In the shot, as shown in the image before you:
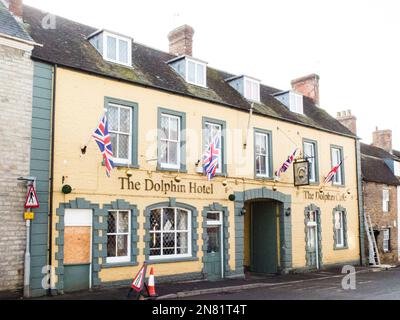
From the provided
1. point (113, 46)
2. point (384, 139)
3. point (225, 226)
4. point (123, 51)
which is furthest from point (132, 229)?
point (384, 139)

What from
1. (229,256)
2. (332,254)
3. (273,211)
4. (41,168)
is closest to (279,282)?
(229,256)

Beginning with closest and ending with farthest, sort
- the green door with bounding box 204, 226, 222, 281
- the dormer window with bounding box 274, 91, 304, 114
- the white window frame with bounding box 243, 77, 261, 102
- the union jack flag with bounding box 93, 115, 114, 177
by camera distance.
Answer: the union jack flag with bounding box 93, 115, 114, 177, the green door with bounding box 204, 226, 222, 281, the white window frame with bounding box 243, 77, 261, 102, the dormer window with bounding box 274, 91, 304, 114

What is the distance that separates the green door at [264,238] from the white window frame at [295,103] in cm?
591

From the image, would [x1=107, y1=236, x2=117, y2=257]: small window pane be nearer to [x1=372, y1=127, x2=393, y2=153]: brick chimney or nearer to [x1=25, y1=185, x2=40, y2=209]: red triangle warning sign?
[x1=25, y1=185, x2=40, y2=209]: red triangle warning sign

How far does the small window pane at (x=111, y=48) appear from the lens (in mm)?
17595

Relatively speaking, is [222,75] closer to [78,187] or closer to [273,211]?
[273,211]

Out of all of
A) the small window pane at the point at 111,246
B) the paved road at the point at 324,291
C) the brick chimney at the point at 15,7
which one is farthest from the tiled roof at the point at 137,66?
the paved road at the point at 324,291

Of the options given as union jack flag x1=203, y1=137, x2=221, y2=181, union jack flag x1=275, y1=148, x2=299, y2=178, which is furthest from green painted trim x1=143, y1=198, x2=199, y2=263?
union jack flag x1=275, y1=148, x2=299, y2=178

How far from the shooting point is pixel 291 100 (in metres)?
25.4

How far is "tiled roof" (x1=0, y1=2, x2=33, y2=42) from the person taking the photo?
14023 mm

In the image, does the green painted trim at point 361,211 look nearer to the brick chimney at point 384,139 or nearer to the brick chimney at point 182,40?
the brick chimney at point 384,139

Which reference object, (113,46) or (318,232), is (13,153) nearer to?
(113,46)

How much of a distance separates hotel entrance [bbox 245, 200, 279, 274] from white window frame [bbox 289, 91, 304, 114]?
5.87 meters

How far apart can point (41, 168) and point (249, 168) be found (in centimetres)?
974
